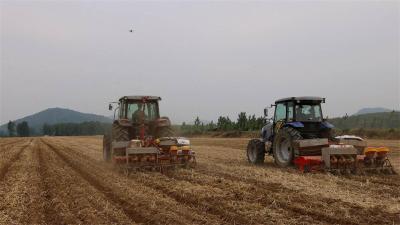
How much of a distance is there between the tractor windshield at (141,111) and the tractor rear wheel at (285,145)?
4180mm

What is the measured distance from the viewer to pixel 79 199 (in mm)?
8141

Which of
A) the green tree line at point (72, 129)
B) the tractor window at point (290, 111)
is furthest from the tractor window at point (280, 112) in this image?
the green tree line at point (72, 129)

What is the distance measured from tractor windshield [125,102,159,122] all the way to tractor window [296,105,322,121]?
4.70m

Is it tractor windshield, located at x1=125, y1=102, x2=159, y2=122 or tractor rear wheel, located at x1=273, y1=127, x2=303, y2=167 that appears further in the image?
tractor windshield, located at x1=125, y1=102, x2=159, y2=122

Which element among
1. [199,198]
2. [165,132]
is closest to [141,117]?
[165,132]

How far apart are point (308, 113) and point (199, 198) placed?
664 cm

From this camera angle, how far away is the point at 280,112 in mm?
14094

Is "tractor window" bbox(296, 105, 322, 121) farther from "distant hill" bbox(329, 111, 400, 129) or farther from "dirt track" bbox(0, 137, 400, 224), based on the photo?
"distant hill" bbox(329, 111, 400, 129)

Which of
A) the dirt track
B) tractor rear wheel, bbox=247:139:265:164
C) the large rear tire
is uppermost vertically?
the large rear tire

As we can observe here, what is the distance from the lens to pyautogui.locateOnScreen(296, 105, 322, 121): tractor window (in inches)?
532

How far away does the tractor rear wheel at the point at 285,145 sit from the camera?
12.7 meters

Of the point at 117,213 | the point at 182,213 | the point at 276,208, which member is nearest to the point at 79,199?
the point at 117,213

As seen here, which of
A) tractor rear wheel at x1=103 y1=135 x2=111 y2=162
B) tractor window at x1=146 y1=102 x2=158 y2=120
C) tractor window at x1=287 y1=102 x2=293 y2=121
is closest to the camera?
tractor window at x1=287 y1=102 x2=293 y2=121

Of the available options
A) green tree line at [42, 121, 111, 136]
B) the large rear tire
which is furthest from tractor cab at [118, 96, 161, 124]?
green tree line at [42, 121, 111, 136]
